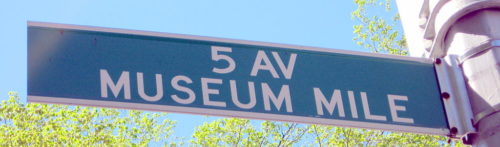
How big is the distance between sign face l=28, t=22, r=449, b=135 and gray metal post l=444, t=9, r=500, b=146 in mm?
173

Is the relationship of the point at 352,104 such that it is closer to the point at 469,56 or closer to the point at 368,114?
the point at 368,114

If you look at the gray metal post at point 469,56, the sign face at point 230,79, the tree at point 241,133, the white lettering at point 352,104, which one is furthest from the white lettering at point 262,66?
the tree at point 241,133

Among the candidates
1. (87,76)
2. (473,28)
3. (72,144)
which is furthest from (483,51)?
(72,144)

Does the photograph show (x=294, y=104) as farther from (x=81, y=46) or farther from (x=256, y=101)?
(x=81, y=46)

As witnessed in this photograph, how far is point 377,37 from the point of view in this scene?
51.7 feet

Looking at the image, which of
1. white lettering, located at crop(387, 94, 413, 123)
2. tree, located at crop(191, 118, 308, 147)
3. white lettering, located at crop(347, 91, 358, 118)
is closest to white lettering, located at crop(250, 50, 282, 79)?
white lettering, located at crop(347, 91, 358, 118)

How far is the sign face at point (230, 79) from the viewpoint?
8.38 feet

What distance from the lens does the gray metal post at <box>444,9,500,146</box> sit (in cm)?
246

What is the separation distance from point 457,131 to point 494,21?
0.37 m

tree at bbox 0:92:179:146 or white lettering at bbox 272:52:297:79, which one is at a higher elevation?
tree at bbox 0:92:179:146

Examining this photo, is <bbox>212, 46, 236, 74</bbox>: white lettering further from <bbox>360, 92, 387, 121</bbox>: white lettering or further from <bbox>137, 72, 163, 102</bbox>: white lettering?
<bbox>360, 92, 387, 121</bbox>: white lettering

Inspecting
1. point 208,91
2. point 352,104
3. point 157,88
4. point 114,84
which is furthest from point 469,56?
point 114,84

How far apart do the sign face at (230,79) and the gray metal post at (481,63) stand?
6.8 inches

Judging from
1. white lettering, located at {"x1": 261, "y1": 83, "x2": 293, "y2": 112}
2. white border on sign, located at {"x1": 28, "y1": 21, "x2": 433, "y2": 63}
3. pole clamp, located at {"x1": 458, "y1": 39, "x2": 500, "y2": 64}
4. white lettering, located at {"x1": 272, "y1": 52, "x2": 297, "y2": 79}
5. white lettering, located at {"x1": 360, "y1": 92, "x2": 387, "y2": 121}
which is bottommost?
white lettering, located at {"x1": 360, "y1": 92, "x2": 387, "y2": 121}
